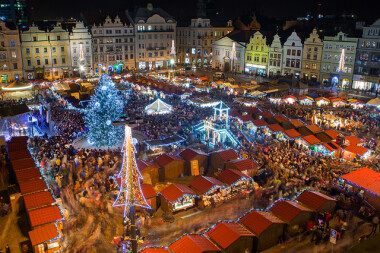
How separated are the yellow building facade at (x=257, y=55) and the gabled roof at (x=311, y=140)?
31.1 metres

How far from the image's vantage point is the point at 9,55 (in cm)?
4569

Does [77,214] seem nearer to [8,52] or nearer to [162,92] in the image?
[162,92]

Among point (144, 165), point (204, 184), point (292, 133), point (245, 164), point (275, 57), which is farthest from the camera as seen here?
point (275, 57)

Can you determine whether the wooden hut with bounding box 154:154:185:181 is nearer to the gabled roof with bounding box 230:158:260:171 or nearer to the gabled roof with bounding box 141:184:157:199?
the gabled roof with bounding box 141:184:157:199

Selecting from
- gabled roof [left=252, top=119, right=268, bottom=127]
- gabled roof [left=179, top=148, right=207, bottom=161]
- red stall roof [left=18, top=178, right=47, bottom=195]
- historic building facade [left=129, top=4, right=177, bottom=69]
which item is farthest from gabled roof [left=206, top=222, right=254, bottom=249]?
historic building facade [left=129, top=4, right=177, bottom=69]

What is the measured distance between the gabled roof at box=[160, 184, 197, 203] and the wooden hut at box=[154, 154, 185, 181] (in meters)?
2.80

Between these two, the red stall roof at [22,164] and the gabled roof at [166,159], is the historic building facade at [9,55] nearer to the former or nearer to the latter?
the red stall roof at [22,164]

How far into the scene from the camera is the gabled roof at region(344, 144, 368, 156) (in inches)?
825

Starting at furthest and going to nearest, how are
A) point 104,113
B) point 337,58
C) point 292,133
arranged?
point 337,58
point 292,133
point 104,113

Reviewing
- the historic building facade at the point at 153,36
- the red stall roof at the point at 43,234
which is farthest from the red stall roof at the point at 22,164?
the historic building facade at the point at 153,36

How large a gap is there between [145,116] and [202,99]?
6280 mm

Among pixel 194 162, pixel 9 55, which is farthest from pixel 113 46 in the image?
pixel 194 162

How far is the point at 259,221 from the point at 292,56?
137 feet

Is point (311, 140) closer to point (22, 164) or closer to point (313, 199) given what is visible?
point (313, 199)
